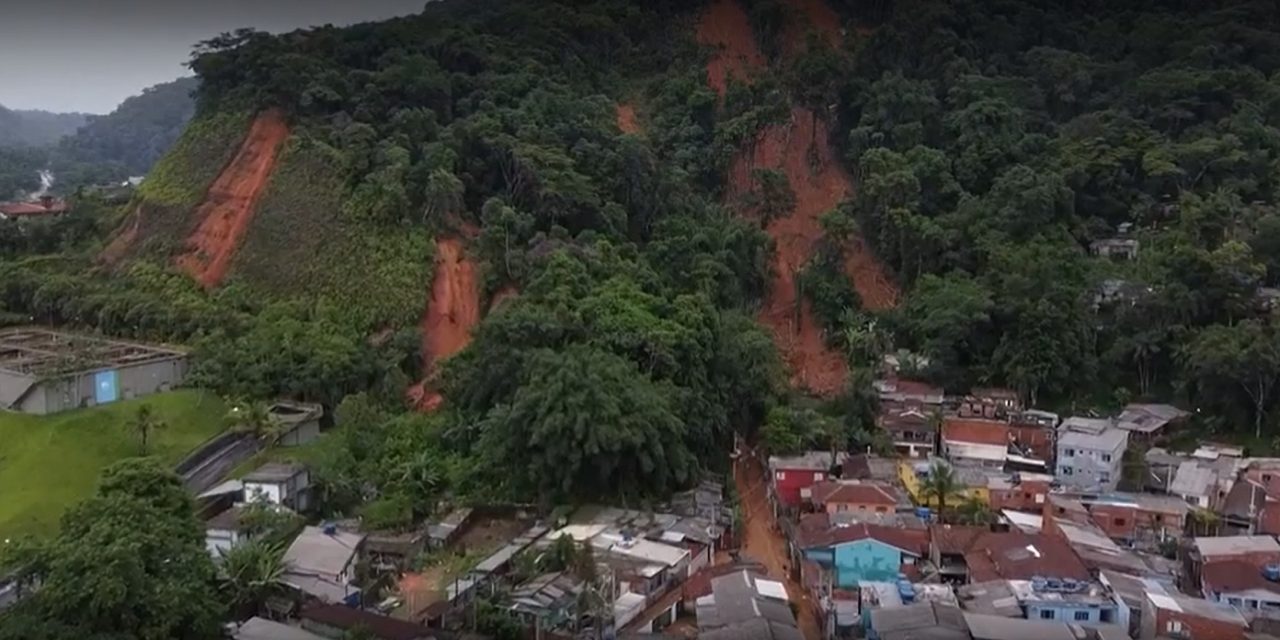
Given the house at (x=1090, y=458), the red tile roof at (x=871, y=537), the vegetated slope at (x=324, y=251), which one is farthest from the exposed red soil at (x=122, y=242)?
the house at (x=1090, y=458)

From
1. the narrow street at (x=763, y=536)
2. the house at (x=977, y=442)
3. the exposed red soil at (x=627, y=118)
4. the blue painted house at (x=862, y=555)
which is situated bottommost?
the narrow street at (x=763, y=536)

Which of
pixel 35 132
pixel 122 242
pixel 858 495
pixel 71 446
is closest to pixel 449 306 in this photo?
pixel 71 446

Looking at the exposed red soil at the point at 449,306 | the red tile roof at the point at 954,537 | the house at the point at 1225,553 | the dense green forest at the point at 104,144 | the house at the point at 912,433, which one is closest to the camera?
the house at the point at 1225,553

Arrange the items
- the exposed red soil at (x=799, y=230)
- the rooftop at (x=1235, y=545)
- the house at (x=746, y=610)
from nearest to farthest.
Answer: the house at (x=746, y=610), the rooftop at (x=1235, y=545), the exposed red soil at (x=799, y=230)

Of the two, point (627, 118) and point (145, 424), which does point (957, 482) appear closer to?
point (145, 424)

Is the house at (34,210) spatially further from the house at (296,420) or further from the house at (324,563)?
the house at (324,563)

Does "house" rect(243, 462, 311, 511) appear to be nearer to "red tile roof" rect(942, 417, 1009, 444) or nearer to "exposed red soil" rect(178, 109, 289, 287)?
"exposed red soil" rect(178, 109, 289, 287)

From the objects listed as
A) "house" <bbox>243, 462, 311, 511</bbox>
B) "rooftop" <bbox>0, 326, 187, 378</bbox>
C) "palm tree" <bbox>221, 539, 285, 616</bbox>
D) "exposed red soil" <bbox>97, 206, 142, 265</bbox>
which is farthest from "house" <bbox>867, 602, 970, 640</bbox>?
"exposed red soil" <bbox>97, 206, 142, 265</bbox>

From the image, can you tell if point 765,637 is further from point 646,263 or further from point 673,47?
point 673,47
